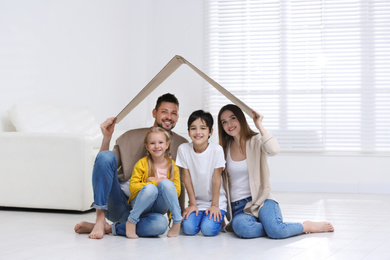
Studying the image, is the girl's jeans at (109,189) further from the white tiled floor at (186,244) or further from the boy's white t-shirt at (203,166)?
the boy's white t-shirt at (203,166)

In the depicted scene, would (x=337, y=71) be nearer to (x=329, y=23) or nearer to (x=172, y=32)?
(x=329, y=23)

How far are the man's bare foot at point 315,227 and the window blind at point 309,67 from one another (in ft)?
8.78

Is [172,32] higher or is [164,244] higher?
[172,32]

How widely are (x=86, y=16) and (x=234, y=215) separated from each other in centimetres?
295

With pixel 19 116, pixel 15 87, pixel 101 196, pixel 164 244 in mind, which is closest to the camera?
pixel 164 244

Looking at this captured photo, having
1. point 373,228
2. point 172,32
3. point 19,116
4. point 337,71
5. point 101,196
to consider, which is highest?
point 172,32

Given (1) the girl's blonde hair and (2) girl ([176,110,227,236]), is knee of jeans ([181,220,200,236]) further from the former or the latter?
(1) the girl's blonde hair

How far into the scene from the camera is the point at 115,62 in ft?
18.2

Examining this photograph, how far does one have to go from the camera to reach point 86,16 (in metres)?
5.01

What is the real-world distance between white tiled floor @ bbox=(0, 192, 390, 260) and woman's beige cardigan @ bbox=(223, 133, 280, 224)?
188 millimetres

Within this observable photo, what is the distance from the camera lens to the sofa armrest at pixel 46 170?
3520 mm

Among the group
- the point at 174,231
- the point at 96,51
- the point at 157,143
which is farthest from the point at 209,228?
the point at 96,51

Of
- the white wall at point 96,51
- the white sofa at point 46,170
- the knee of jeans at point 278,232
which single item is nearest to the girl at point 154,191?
the knee of jeans at point 278,232

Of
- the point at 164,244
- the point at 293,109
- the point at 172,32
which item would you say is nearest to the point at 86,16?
the point at 172,32
